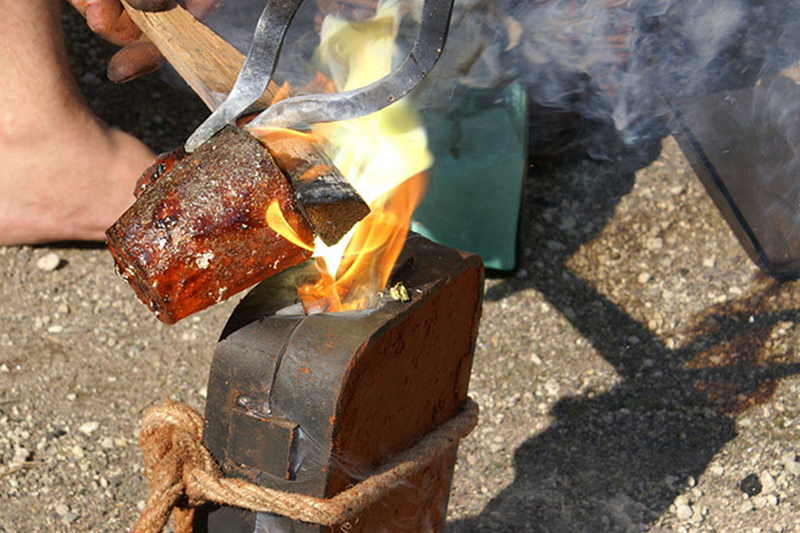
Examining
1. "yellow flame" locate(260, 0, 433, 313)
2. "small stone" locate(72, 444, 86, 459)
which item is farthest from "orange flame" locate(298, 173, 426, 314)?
"small stone" locate(72, 444, 86, 459)

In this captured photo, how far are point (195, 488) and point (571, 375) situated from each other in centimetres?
181

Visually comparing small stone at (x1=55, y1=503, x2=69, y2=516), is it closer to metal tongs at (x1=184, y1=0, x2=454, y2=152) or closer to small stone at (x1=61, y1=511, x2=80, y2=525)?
small stone at (x1=61, y1=511, x2=80, y2=525)

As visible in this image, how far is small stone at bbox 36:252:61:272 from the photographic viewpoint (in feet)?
11.4

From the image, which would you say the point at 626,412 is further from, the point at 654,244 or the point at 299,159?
the point at 299,159

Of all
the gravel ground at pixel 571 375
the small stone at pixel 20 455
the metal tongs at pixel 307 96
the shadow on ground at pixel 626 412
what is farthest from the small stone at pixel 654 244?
the small stone at pixel 20 455

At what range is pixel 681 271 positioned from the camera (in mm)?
3482

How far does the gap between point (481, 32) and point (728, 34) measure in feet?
3.65

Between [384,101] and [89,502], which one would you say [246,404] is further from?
[89,502]

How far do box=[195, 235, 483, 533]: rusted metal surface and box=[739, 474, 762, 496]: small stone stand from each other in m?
1.32

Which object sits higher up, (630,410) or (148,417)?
(148,417)

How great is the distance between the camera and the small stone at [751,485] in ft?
8.55

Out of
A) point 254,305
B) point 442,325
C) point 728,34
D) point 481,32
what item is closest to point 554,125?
point 728,34

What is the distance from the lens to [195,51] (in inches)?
83.1

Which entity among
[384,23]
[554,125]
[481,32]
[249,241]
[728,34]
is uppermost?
[249,241]
